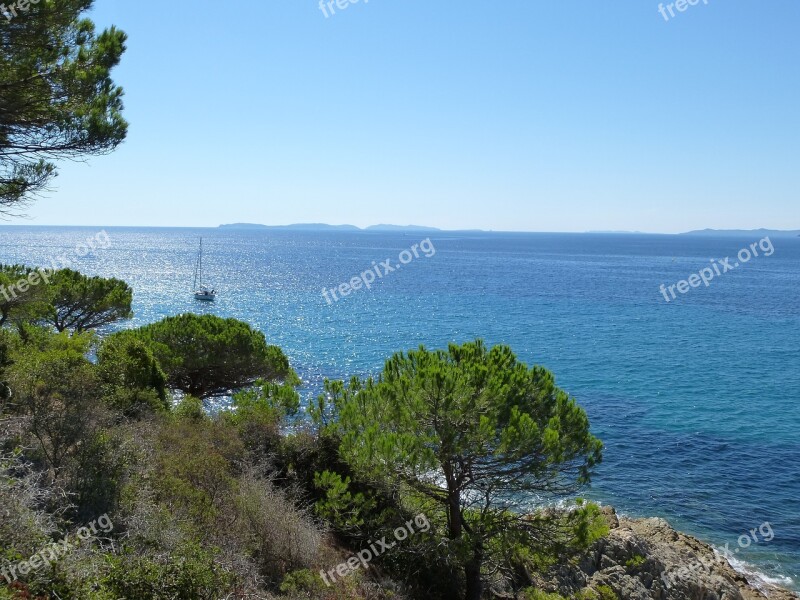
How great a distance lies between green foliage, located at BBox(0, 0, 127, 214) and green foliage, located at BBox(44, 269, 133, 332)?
13841 millimetres

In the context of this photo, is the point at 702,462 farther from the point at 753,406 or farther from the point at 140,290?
the point at 140,290

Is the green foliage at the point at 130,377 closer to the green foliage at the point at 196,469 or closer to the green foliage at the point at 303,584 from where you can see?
the green foliage at the point at 196,469

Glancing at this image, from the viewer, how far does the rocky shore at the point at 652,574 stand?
1678cm

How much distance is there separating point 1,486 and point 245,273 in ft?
362

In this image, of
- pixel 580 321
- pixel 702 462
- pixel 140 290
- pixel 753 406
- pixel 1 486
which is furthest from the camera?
pixel 140 290

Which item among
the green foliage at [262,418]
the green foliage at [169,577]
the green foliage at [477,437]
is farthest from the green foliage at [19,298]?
the green foliage at [169,577]

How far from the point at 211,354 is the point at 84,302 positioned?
6.88 metres

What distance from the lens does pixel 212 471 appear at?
478 inches

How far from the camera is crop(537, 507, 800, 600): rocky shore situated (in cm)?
1678

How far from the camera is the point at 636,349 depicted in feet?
161

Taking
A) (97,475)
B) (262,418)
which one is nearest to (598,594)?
(262,418)

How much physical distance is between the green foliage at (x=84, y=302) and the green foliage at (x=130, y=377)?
380 inches

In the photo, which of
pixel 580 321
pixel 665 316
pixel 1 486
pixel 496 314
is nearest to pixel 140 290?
pixel 496 314

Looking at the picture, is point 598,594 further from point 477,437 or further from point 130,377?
point 130,377
